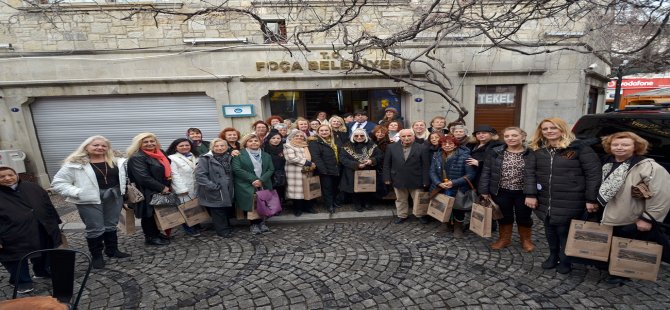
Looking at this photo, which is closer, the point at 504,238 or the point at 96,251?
the point at 96,251

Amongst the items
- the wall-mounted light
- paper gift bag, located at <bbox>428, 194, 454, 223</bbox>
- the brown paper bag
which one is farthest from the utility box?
paper gift bag, located at <bbox>428, 194, 454, 223</bbox>

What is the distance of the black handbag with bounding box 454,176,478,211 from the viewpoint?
416 centimetres

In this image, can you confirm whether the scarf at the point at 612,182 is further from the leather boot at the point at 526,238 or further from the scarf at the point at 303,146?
the scarf at the point at 303,146

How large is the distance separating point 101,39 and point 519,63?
40.1ft

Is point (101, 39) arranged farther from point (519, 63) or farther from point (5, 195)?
point (519, 63)

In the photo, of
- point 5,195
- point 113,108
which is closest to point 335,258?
point 5,195

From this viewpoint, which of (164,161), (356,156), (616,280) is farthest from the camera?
(356,156)

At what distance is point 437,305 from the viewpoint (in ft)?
9.75

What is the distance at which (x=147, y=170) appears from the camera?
420 cm

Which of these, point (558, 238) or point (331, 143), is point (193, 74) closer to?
point (331, 143)

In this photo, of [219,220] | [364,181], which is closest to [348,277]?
[364,181]

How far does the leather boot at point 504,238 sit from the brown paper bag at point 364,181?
2.01 meters

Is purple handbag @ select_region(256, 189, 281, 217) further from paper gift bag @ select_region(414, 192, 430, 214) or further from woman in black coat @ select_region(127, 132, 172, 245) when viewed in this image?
paper gift bag @ select_region(414, 192, 430, 214)

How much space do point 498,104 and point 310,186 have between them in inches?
292
